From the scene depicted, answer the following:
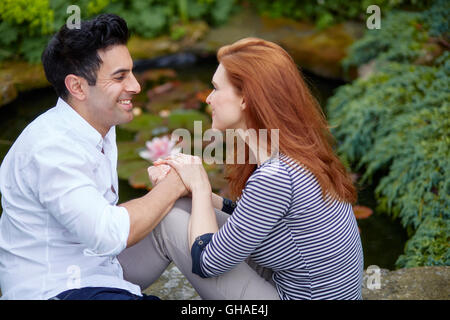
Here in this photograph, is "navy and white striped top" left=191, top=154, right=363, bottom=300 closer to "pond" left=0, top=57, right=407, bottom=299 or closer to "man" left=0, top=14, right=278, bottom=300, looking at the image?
"man" left=0, top=14, right=278, bottom=300

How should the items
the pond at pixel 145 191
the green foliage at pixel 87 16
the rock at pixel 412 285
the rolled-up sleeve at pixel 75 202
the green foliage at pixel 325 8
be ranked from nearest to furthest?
the rolled-up sleeve at pixel 75 202
the rock at pixel 412 285
the pond at pixel 145 191
the green foliage at pixel 87 16
the green foliage at pixel 325 8

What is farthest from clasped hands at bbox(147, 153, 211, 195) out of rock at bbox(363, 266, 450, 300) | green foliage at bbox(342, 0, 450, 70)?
green foliage at bbox(342, 0, 450, 70)

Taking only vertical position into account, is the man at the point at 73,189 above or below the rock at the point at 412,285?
above

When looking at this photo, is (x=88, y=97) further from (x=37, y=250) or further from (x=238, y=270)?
(x=238, y=270)

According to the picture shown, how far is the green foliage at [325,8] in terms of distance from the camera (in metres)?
5.86

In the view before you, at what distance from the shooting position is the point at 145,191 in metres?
3.81

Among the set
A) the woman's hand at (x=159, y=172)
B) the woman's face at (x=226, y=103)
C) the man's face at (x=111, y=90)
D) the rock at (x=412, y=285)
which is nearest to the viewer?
the woman's face at (x=226, y=103)

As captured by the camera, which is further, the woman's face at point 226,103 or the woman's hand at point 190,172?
the woman's hand at point 190,172

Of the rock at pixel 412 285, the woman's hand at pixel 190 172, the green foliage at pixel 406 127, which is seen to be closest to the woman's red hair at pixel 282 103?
the woman's hand at pixel 190 172

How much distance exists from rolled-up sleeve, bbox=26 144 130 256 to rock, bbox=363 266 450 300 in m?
1.24

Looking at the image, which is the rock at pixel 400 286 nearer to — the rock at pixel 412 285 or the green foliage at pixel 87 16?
the rock at pixel 412 285

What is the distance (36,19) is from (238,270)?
4093 millimetres

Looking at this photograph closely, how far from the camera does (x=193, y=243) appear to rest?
171 cm
